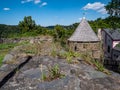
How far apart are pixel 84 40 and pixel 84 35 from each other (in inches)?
49.9

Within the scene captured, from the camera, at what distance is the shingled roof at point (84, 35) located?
2758cm

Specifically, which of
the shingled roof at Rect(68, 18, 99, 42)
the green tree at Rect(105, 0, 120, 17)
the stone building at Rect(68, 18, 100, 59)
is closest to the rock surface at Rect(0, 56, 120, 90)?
the green tree at Rect(105, 0, 120, 17)

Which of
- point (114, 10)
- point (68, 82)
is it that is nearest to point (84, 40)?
point (114, 10)

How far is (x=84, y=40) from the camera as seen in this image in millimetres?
27406

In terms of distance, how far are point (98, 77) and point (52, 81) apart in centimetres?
72

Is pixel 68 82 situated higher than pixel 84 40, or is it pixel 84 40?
pixel 68 82

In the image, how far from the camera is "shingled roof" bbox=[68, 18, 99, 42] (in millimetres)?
27583

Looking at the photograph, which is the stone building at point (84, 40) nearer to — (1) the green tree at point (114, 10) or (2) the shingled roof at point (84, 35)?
(2) the shingled roof at point (84, 35)

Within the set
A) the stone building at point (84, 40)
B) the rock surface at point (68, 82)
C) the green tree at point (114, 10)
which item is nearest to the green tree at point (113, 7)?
the green tree at point (114, 10)

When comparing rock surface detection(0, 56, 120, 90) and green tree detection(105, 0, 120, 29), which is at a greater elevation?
green tree detection(105, 0, 120, 29)

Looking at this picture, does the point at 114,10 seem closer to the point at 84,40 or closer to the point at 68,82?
the point at 84,40

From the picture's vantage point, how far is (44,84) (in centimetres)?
280

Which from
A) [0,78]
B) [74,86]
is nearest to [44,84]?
[74,86]

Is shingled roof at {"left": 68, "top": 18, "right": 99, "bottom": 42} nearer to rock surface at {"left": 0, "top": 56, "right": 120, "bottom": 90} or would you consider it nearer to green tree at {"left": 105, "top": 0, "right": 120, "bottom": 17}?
green tree at {"left": 105, "top": 0, "right": 120, "bottom": 17}
